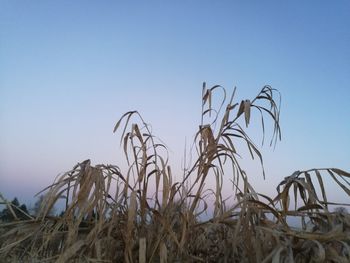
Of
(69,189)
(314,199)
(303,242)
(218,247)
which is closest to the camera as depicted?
(303,242)

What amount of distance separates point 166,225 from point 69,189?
1.39 ft

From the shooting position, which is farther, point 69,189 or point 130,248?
point 69,189

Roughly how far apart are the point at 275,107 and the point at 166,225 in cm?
71

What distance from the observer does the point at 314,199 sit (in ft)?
5.03

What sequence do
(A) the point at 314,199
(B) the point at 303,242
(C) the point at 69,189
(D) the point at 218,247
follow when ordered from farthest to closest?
(D) the point at 218,247, (C) the point at 69,189, (A) the point at 314,199, (B) the point at 303,242

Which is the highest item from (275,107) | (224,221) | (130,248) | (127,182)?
(275,107)

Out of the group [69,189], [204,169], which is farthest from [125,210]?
[204,169]

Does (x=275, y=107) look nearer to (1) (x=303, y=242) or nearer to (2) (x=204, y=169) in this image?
(2) (x=204, y=169)

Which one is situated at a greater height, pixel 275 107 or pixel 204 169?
pixel 275 107

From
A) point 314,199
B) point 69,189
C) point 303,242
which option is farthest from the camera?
point 69,189

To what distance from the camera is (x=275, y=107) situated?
1.79 meters

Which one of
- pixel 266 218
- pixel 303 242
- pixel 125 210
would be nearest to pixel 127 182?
pixel 125 210

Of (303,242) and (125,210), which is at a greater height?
(125,210)

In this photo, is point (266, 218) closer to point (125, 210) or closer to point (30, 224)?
point (125, 210)
